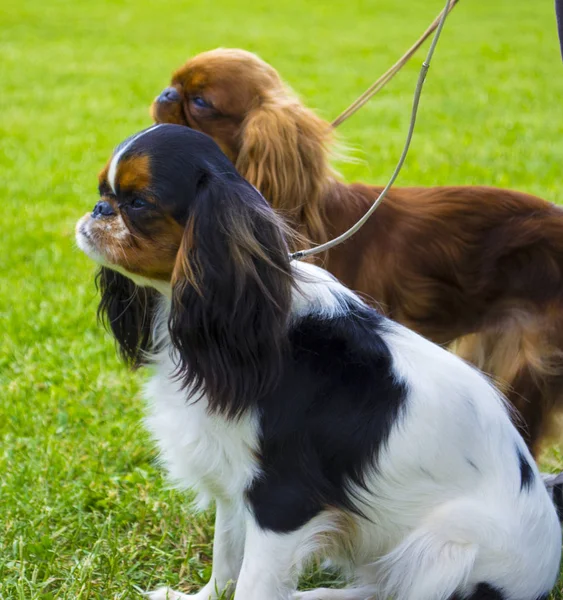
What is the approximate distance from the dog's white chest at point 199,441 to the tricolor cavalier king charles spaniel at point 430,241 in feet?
3.59

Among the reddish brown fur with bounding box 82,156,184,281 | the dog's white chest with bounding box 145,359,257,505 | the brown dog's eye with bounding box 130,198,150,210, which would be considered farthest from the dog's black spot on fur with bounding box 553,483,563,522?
the brown dog's eye with bounding box 130,198,150,210

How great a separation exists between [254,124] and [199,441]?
1.67 metres

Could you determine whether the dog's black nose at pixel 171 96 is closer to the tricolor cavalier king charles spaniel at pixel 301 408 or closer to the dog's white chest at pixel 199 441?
the tricolor cavalier king charles spaniel at pixel 301 408

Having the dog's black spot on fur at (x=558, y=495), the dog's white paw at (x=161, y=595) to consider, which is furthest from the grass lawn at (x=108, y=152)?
the dog's black spot on fur at (x=558, y=495)

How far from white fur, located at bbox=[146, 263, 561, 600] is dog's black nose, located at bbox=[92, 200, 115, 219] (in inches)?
23.5

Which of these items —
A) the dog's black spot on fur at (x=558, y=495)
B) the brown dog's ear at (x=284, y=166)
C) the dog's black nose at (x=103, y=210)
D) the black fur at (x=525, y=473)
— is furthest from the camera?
the brown dog's ear at (x=284, y=166)

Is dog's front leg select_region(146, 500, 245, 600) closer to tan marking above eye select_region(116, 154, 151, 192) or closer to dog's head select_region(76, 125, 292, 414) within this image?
dog's head select_region(76, 125, 292, 414)

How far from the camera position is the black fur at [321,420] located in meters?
2.76

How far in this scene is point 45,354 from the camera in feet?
17.1

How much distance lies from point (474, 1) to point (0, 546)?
74.1 ft

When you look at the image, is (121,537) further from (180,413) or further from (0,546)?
(180,413)

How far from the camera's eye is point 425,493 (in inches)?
110

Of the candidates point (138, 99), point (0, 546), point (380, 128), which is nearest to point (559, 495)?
point (0, 546)

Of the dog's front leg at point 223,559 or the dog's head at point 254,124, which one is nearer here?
the dog's front leg at point 223,559
